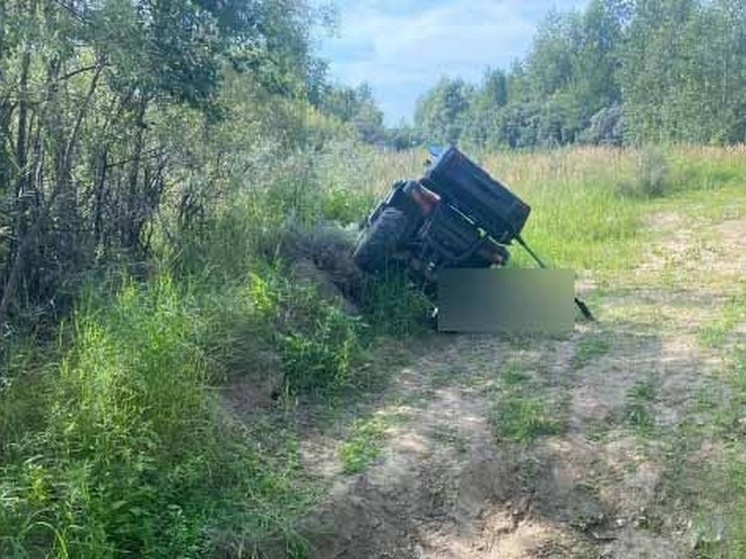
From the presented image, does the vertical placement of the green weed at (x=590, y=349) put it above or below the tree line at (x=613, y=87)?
below

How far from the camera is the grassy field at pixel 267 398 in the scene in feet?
9.45

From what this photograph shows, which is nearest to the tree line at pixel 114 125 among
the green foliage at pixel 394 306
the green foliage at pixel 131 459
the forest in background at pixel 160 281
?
the forest in background at pixel 160 281

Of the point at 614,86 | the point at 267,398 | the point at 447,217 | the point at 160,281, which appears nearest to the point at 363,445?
the point at 267,398

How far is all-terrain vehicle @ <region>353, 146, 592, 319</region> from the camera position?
5.72 m

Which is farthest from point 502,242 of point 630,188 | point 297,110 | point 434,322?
point 630,188

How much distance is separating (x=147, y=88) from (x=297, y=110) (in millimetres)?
5659

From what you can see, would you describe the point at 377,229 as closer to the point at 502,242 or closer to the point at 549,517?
the point at 502,242

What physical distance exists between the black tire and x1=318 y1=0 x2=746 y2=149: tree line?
44.2 ft

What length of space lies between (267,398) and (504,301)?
2.24 metres

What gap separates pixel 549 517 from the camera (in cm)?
331

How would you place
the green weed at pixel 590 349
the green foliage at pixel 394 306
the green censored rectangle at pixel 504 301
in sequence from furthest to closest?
the green censored rectangle at pixel 504 301, the green foliage at pixel 394 306, the green weed at pixel 590 349

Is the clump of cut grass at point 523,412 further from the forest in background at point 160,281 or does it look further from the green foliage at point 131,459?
the green foliage at point 131,459

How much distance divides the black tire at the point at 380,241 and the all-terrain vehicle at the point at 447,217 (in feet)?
0.10

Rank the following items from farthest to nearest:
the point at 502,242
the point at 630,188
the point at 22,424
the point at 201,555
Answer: the point at 630,188 → the point at 502,242 → the point at 22,424 → the point at 201,555
